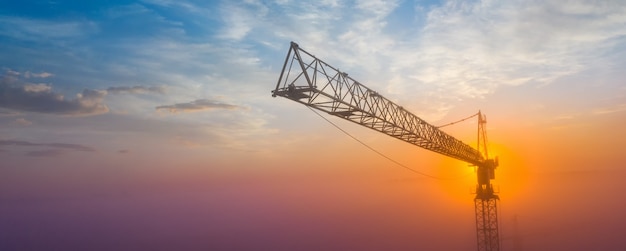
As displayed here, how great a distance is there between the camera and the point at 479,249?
41969mm

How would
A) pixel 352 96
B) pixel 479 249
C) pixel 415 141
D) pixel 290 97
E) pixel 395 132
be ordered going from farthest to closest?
pixel 479 249, pixel 415 141, pixel 395 132, pixel 352 96, pixel 290 97

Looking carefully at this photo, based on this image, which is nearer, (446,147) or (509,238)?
(446,147)

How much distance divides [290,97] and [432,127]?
61.0ft

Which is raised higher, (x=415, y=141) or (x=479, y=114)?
(x=479, y=114)

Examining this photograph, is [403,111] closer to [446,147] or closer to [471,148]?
[446,147]

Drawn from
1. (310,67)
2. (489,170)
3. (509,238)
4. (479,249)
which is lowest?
(509,238)

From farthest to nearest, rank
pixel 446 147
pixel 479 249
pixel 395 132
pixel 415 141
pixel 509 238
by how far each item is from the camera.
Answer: pixel 509 238
pixel 479 249
pixel 446 147
pixel 415 141
pixel 395 132

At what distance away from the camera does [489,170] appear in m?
43.2

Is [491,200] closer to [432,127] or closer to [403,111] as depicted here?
[432,127]

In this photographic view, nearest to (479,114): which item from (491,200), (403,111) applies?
(491,200)

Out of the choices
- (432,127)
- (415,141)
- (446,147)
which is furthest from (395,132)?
(446,147)

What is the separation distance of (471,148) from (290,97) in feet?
92.8

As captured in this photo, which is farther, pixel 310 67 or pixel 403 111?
pixel 403 111

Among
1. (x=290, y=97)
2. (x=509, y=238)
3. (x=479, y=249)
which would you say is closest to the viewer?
(x=290, y=97)
